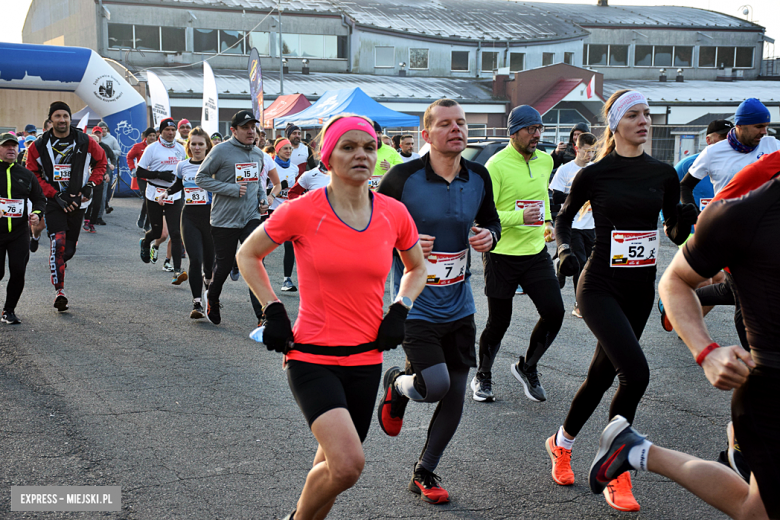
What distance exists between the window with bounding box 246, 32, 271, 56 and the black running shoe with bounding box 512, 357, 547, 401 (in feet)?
135

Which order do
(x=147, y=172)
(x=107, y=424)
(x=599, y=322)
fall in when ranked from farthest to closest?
(x=147, y=172) → (x=107, y=424) → (x=599, y=322)

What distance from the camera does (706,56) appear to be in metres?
54.2

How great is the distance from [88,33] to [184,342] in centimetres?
3949

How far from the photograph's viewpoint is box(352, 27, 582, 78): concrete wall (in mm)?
45312

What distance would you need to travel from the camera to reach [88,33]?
41.4 m

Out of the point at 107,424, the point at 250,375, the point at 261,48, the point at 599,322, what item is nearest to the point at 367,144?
the point at 599,322

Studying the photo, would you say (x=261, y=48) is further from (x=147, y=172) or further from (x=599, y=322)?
(x=599, y=322)

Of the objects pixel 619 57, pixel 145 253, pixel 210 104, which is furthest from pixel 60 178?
pixel 619 57

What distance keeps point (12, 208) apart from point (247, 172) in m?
2.35

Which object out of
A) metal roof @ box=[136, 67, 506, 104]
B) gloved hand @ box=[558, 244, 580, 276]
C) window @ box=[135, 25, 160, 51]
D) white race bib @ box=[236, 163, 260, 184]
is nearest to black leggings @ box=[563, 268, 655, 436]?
gloved hand @ box=[558, 244, 580, 276]

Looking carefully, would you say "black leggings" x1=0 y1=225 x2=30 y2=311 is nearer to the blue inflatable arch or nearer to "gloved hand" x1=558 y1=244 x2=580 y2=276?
"gloved hand" x1=558 y1=244 x2=580 y2=276

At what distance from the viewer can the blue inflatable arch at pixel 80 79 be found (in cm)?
2278

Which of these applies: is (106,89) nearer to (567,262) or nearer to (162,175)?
(162,175)

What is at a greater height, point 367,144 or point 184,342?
point 367,144
